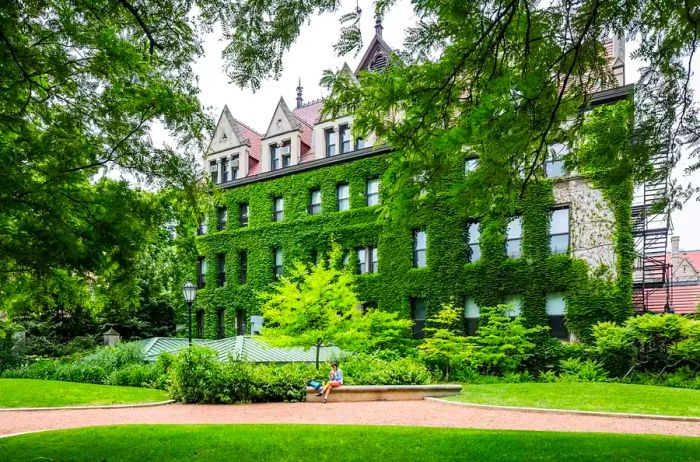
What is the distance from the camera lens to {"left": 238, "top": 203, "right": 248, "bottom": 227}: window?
3373 cm

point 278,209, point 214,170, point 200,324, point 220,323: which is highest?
point 214,170

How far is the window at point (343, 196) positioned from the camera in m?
29.3

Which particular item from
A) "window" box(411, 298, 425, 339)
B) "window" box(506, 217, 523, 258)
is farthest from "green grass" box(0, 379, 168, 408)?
"window" box(506, 217, 523, 258)

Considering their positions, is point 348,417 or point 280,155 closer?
point 348,417

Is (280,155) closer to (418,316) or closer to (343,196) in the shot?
(343,196)

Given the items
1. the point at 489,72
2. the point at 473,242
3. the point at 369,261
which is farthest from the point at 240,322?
the point at 489,72

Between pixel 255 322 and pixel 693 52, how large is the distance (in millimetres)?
27310

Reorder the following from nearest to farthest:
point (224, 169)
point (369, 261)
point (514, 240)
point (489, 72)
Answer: point (489, 72)
point (514, 240)
point (369, 261)
point (224, 169)

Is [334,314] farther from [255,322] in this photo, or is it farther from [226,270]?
[226,270]

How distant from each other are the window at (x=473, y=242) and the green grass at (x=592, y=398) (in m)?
8.45

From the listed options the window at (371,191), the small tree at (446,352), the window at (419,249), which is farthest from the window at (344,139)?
the small tree at (446,352)

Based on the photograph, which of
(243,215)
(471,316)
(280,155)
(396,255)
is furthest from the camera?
(243,215)

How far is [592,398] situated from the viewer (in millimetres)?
14305

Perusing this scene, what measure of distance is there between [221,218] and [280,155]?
19.7ft
